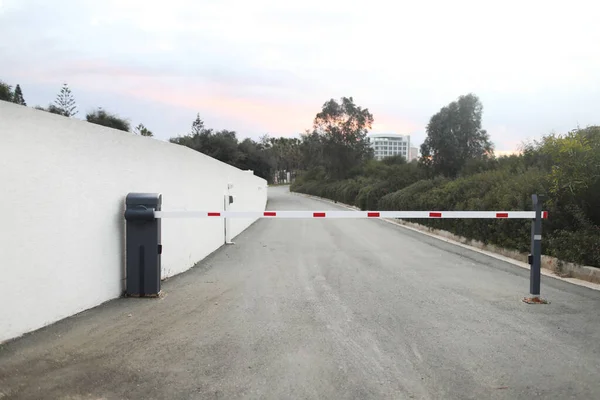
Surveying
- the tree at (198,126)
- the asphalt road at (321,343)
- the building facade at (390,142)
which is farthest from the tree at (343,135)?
the building facade at (390,142)

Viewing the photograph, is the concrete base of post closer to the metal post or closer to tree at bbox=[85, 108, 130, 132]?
the metal post

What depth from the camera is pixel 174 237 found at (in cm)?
795

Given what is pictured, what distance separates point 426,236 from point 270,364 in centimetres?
1251

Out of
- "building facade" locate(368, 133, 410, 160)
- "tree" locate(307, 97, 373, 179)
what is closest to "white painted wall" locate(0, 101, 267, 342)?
"tree" locate(307, 97, 373, 179)

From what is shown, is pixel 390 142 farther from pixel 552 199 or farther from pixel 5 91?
pixel 552 199

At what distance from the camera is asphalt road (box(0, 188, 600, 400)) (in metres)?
3.58

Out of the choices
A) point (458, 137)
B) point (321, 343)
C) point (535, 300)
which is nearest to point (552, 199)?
point (535, 300)

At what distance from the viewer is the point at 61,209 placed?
4.95m

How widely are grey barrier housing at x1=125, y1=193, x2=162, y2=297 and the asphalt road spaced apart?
1.06ft

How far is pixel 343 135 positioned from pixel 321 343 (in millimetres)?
55574

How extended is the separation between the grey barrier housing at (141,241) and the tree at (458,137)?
3039cm

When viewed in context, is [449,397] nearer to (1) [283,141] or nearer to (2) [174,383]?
(2) [174,383]

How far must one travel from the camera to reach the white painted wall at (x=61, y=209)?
425 centimetres

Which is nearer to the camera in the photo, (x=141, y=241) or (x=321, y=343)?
(x=321, y=343)
